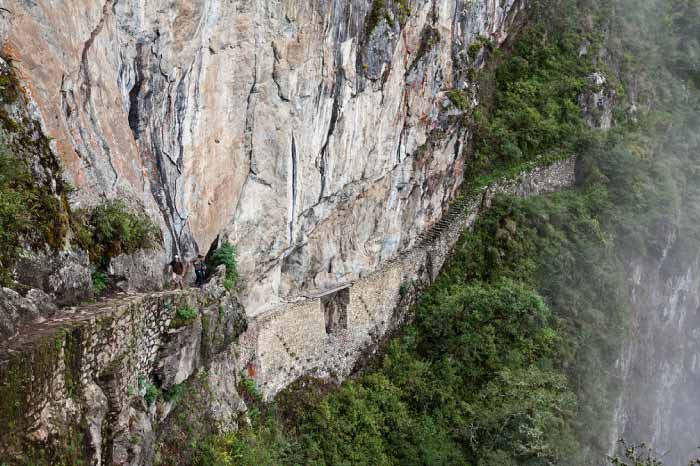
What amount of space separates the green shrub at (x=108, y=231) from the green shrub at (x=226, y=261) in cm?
237

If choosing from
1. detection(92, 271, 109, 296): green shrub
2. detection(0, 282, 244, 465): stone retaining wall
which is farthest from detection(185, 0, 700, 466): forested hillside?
detection(92, 271, 109, 296): green shrub

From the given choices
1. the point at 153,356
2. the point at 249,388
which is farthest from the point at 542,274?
the point at 153,356

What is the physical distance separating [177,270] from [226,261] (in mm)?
1369

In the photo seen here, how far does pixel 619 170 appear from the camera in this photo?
2269cm

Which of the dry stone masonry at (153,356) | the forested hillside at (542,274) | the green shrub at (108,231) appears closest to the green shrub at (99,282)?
the green shrub at (108,231)

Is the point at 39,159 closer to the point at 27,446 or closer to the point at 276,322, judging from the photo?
the point at 27,446

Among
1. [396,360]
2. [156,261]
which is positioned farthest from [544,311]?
[156,261]

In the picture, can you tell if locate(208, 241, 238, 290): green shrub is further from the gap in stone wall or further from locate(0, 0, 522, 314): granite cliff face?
the gap in stone wall

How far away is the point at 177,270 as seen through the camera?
10391mm

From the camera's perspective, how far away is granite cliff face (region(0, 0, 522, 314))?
845 centimetres

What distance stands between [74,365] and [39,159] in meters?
2.37

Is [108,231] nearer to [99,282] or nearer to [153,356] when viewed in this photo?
[99,282]

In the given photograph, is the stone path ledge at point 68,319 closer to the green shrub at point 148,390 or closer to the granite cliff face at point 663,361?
the green shrub at point 148,390

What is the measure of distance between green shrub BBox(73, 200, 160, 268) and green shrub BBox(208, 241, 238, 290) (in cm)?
237
